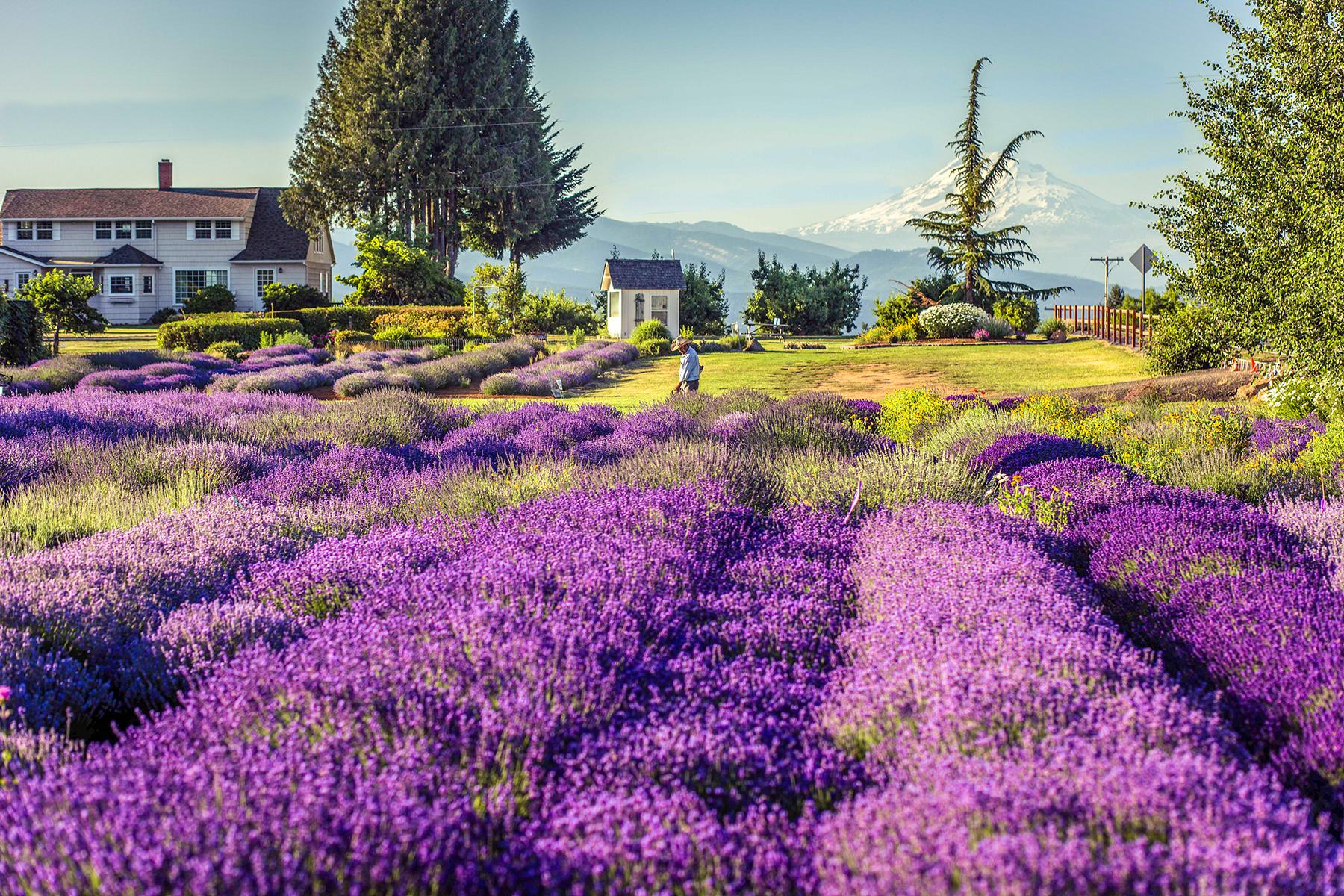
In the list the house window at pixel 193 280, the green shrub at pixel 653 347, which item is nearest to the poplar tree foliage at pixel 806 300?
the green shrub at pixel 653 347

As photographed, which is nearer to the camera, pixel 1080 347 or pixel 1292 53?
pixel 1292 53

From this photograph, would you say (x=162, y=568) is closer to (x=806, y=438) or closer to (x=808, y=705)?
(x=808, y=705)

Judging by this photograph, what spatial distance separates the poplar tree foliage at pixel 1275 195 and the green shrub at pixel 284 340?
21260 mm

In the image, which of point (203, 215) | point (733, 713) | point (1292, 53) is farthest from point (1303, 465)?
point (203, 215)

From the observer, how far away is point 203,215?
46562 mm

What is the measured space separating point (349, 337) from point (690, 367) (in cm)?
1642

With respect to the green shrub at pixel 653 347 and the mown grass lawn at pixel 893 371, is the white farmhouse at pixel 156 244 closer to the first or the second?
the green shrub at pixel 653 347

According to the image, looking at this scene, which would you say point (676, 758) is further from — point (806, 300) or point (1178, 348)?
point (806, 300)

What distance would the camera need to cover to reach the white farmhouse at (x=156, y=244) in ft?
151

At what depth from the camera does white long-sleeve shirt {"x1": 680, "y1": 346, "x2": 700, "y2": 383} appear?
15.6 metres

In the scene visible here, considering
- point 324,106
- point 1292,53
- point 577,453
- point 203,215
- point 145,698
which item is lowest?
point 145,698

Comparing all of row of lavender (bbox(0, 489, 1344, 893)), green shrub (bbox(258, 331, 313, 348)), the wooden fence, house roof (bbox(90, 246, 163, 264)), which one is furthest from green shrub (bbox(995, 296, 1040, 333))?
house roof (bbox(90, 246, 163, 264))

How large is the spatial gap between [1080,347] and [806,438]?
22.7m

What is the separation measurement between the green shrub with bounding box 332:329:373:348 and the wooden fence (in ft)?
67.1
